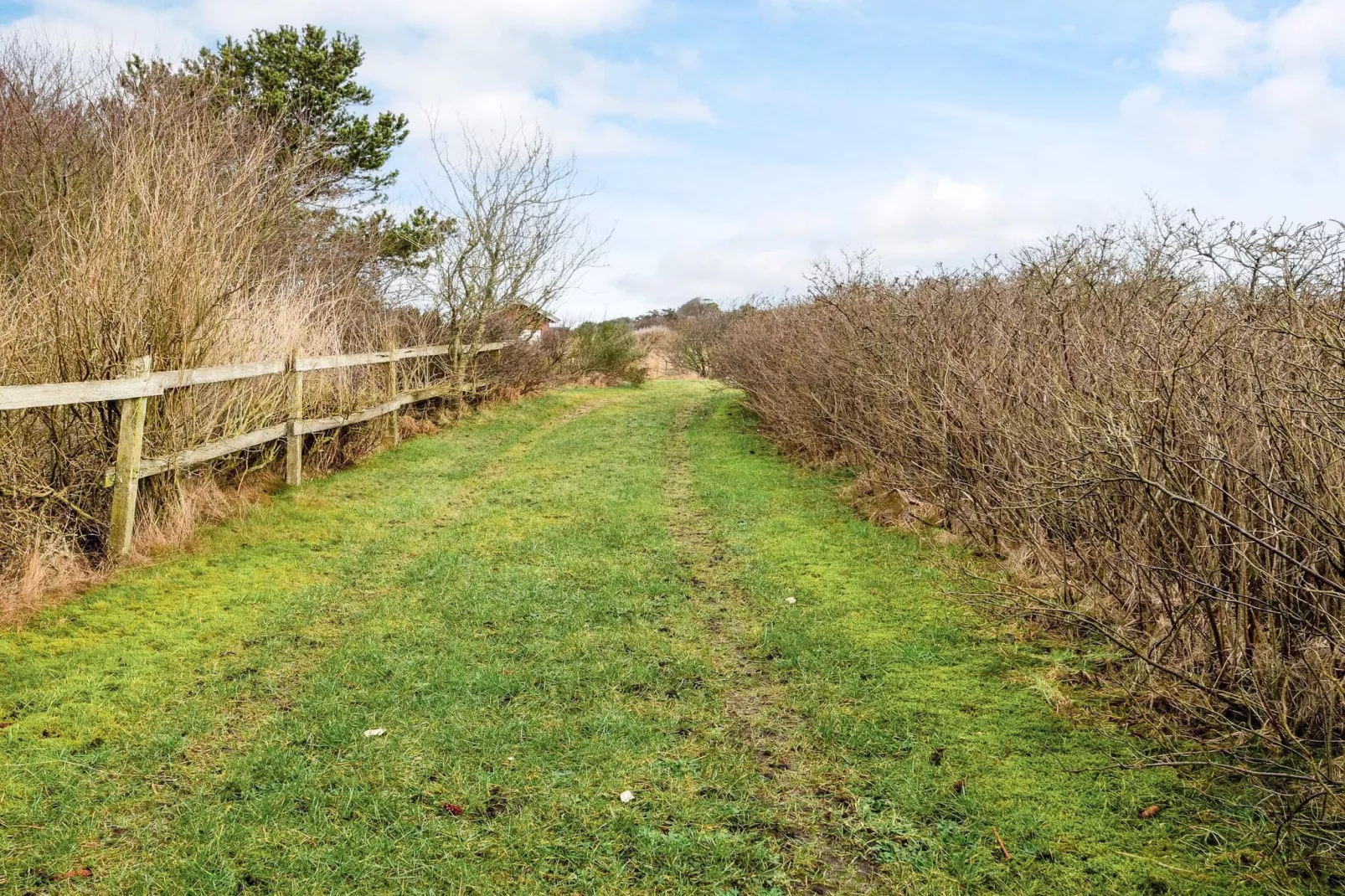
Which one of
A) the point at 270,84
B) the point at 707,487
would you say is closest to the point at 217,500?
the point at 707,487

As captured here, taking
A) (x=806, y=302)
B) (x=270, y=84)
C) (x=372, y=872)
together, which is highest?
(x=270, y=84)

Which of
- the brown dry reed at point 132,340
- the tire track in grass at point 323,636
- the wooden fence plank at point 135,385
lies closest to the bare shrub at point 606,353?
the brown dry reed at point 132,340

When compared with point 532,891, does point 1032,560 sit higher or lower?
higher

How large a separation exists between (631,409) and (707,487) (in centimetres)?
908

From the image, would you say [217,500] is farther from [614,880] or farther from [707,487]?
[614,880]

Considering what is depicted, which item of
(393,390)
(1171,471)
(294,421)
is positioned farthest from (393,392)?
(1171,471)

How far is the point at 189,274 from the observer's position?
277 inches

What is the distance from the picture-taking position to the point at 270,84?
65.4 ft

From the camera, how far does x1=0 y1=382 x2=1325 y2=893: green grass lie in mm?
3088

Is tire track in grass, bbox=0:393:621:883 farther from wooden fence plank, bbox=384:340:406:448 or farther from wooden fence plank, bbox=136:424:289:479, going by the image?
wooden fence plank, bbox=384:340:406:448

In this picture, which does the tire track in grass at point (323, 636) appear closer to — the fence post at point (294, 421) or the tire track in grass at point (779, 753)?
the fence post at point (294, 421)

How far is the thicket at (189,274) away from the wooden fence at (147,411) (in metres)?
0.15

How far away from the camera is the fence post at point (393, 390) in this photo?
1303 cm

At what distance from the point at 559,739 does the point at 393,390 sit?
10.1 metres
